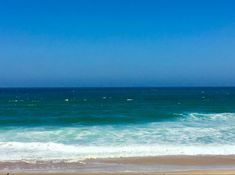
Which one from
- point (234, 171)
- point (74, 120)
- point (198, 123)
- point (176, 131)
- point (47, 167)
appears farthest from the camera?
point (74, 120)

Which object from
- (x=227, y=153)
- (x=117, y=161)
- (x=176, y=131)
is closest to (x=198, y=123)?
(x=176, y=131)

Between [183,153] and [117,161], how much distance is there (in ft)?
9.74

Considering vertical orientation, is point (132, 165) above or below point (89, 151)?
below

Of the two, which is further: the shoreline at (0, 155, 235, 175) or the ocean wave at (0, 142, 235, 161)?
the ocean wave at (0, 142, 235, 161)

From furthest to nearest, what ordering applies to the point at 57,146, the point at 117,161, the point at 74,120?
the point at 74,120 → the point at 57,146 → the point at 117,161

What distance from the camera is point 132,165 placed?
576 inches

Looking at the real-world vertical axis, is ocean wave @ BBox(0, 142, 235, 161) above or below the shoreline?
above

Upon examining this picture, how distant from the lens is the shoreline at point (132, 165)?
537 inches

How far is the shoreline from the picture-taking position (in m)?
13.6

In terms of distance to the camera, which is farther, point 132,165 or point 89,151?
point 89,151

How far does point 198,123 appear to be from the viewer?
27.9 m

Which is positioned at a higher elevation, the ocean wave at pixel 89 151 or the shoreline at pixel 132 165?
the ocean wave at pixel 89 151

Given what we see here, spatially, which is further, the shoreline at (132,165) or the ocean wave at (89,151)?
the ocean wave at (89,151)

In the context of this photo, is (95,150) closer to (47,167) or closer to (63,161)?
(63,161)
